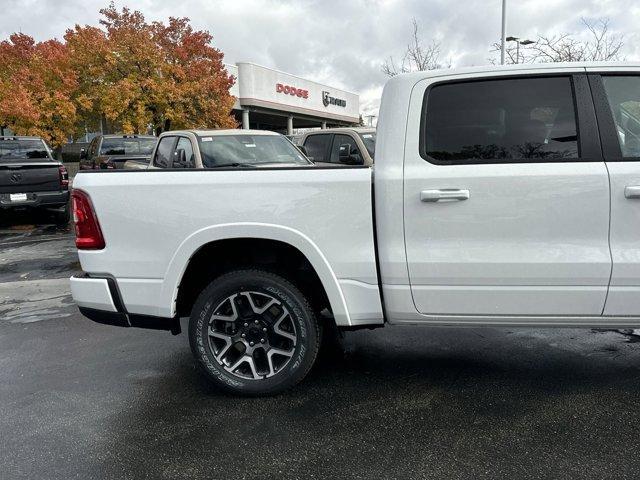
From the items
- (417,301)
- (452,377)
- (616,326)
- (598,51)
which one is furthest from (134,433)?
(598,51)

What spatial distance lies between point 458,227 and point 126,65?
22526 mm

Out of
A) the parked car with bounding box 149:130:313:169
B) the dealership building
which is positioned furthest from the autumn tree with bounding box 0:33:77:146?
the parked car with bounding box 149:130:313:169

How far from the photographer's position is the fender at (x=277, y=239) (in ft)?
10.7

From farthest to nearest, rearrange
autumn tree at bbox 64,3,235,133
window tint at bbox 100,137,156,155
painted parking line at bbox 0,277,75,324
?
autumn tree at bbox 64,3,235,133, window tint at bbox 100,137,156,155, painted parking line at bbox 0,277,75,324

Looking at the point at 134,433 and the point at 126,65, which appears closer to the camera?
the point at 134,433

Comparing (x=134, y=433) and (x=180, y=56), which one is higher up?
(x=180, y=56)

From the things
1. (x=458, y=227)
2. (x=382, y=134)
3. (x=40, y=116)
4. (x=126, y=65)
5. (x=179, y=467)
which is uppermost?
(x=126, y=65)

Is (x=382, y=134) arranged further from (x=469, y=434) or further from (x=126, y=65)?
(x=126, y=65)

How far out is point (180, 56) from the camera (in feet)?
76.8

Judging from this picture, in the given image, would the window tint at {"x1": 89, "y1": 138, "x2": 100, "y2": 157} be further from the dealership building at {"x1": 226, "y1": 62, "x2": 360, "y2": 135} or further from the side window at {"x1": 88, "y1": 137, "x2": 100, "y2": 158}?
the dealership building at {"x1": 226, "y1": 62, "x2": 360, "y2": 135}

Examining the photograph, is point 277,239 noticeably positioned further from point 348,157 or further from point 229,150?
point 348,157

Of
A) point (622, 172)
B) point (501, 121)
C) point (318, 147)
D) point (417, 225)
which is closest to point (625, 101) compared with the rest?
point (622, 172)

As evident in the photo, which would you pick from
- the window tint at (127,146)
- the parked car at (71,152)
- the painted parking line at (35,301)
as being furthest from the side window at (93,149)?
the parked car at (71,152)

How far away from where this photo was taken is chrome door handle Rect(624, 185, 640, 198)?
9.75 feet
